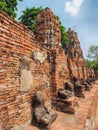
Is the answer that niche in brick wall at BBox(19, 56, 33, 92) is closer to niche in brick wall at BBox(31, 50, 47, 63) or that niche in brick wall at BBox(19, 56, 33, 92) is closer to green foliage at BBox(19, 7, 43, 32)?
niche in brick wall at BBox(31, 50, 47, 63)

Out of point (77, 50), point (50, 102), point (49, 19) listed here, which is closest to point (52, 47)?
point (49, 19)

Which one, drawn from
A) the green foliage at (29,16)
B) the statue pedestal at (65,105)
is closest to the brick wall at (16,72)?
the statue pedestal at (65,105)

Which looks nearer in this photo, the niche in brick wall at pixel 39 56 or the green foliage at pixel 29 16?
the niche in brick wall at pixel 39 56

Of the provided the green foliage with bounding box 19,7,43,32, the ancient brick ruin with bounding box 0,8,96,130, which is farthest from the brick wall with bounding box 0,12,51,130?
the green foliage with bounding box 19,7,43,32

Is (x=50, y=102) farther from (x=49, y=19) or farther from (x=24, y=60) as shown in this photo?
(x=49, y=19)

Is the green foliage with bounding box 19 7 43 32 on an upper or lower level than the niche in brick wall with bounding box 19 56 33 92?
upper

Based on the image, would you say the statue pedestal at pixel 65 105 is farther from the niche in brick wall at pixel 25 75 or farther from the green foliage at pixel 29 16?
the green foliage at pixel 29 16

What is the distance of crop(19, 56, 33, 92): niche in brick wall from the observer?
3789mm

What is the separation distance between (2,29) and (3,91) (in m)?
Result: 1.13

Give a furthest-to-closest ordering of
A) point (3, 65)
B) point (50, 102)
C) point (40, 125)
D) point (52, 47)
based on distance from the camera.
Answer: point (52, 47) < point (50, 102) < point (40, 125) < point (3, 65)

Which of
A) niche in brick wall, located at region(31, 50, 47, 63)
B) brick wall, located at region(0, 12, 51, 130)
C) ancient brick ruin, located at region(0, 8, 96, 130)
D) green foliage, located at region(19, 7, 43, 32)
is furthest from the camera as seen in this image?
green foliage, located at region(19, 7, 43, 32)

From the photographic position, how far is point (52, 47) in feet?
20.9

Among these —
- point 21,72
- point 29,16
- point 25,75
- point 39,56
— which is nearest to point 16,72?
point 21,72

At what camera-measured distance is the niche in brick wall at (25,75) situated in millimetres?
3789
